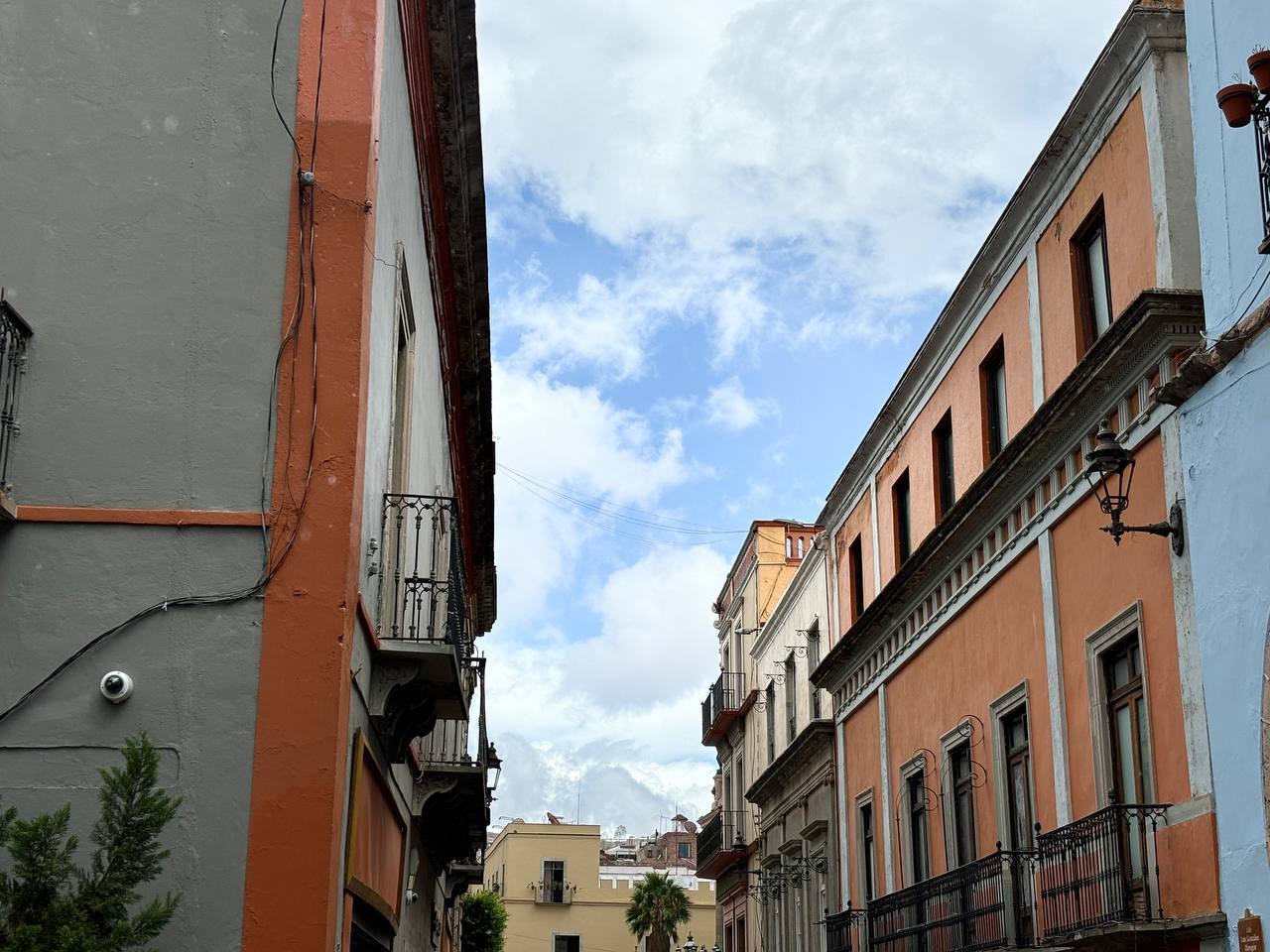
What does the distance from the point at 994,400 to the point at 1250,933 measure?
772 centimetres

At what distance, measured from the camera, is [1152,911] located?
10.8m

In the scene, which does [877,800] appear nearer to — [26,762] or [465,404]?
[465,404]

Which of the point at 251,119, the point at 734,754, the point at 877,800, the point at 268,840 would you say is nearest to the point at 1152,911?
the point at 268,840

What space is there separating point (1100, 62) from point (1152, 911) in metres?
6.55

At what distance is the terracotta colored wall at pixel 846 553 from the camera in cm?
2151

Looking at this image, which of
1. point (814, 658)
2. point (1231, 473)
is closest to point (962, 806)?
point (1231, 473)

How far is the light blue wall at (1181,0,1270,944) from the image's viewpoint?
9.41 metres

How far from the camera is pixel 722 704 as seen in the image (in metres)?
35.0

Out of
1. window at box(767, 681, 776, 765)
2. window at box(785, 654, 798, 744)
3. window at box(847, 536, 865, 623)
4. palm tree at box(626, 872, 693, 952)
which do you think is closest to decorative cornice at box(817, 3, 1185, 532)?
window at box(847, 536, 865, 623)

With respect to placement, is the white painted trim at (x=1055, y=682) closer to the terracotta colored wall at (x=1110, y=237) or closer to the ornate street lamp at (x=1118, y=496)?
the terracotta colored wall at (x=1110, y=237)

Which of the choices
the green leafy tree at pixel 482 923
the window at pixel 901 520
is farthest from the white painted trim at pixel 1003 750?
the green leafy tree at pixel 482 923

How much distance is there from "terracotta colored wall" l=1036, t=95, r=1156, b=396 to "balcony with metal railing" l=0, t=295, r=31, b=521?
7.91 metres

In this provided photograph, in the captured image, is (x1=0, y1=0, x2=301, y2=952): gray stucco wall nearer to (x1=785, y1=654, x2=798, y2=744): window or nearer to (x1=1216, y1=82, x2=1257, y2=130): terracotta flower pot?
(x1=1216, y1=82, x2=1257, y2=130): terracotta flower pot

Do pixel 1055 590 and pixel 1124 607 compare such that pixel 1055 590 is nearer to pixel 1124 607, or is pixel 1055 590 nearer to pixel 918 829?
pixel 1124 607
